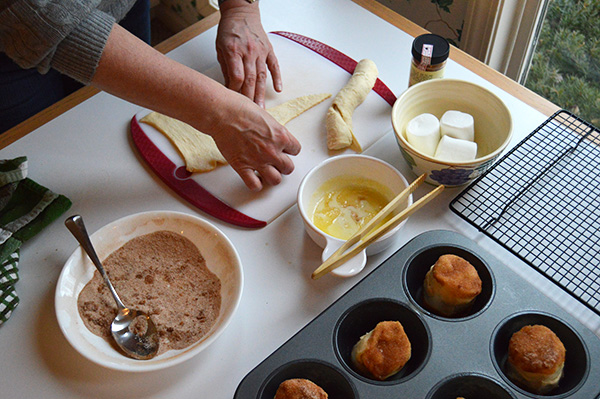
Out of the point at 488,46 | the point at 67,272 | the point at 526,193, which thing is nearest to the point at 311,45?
the point at 488,46

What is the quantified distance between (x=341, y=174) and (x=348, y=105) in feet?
0.69

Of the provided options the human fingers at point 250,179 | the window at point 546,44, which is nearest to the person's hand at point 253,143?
the human fingers at point 250,179

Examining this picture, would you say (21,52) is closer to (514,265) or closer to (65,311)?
(65,311)

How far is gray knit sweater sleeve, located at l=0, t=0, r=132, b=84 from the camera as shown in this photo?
85 centimetres

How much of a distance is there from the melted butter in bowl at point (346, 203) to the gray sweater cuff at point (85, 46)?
0.46 meters

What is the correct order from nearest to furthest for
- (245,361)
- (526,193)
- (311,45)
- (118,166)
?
(245,361), (526,193), (118,166), (311,45)

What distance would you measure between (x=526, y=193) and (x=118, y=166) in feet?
2.68

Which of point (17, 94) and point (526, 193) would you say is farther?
point (17, 94)

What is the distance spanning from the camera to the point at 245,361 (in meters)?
0.87

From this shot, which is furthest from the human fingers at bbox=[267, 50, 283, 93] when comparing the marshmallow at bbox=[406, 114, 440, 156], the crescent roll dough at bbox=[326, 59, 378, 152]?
the marshmallow at bbox=[406, 114, 440, 156]

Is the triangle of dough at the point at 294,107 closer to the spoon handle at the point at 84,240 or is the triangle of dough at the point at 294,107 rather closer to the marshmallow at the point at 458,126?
the marshmallow at the point at 458,126

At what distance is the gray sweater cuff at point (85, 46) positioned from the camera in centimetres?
91

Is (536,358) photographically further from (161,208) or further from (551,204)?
(161,208)

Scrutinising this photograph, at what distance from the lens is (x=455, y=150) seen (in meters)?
1.00
